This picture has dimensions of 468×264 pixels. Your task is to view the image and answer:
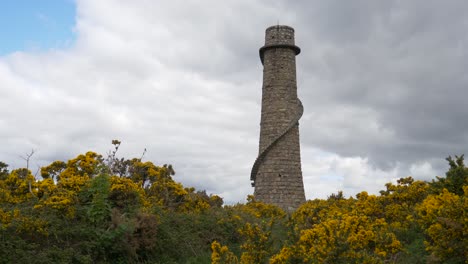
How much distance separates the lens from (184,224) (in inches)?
485

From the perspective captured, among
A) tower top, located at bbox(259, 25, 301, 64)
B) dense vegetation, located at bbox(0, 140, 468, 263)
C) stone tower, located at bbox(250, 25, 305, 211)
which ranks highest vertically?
tower top, located at bbox(259, 25, 301, 64)

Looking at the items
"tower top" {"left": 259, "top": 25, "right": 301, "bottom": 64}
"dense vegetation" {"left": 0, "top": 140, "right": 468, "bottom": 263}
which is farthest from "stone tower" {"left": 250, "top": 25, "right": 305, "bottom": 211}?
"dense vegetation" {"left": 0, "top": 140, "right": 468, "bottom": 263}

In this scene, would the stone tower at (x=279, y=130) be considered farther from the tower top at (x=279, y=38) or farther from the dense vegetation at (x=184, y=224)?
the dense vegetation at (x=184, y=224)

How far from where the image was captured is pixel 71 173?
11.6 m

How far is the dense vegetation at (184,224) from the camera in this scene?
22.1ft

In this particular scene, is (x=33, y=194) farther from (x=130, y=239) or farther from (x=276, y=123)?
(x=276, y=123)

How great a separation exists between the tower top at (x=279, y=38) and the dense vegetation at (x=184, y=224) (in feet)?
34.9

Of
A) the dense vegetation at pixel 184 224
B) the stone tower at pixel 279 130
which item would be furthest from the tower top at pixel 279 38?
the dense vegetation at pixel 184 224

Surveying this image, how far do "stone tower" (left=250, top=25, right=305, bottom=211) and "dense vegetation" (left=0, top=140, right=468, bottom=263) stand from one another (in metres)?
7.18

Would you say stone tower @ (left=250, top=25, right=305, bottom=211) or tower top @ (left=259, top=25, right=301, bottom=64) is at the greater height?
tower top @ (left=259, top=25, right=301, bottom=64)

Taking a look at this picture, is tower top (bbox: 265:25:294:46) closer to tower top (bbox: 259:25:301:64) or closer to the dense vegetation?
tower top (bbox: 259:25:301:64)

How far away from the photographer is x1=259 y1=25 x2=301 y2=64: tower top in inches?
893

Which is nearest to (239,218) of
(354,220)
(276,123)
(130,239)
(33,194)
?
(130,239)

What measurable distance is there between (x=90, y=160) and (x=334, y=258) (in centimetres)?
784
